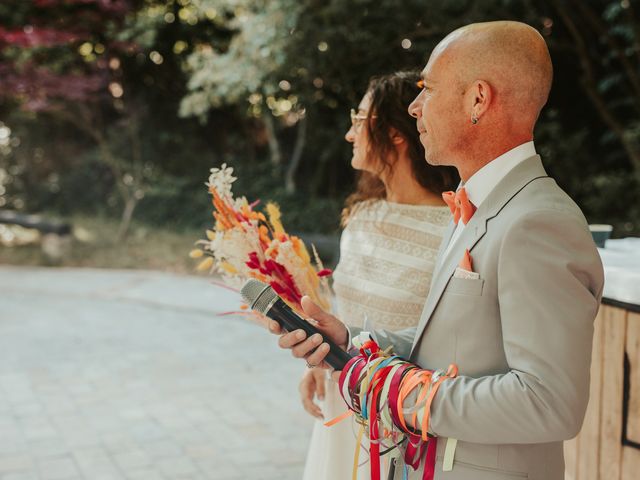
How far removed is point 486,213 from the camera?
1465mm

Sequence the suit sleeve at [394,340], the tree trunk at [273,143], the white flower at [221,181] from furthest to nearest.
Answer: the tree trunk at [273,143], the white flower at [221,181], the suit sleeve at [394,340]

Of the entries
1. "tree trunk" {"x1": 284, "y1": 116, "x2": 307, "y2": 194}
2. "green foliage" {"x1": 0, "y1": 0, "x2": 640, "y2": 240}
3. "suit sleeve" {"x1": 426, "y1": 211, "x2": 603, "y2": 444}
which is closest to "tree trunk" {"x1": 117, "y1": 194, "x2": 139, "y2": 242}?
"green foliage" {"x1": 0, "y1": 0, "x2": 640, "y2": 240}

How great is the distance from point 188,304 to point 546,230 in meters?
7.60

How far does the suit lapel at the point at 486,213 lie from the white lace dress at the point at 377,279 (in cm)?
84

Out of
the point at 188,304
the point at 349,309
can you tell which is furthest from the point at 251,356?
the point at 349,309

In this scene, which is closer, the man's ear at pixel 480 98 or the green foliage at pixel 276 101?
the man's ear at pixel 480 98

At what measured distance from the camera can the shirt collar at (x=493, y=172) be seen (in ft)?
4.81

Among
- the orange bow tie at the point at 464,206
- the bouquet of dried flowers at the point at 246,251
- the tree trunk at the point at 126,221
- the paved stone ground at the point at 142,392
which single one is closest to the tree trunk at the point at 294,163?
the tree trunk at the point at 126,221

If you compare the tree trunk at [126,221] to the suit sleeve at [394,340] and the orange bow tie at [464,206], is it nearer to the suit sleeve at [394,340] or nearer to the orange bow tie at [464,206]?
the suit sleeve at [394,340]

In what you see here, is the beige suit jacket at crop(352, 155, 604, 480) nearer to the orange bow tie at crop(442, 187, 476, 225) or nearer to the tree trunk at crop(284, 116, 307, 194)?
the orange bow tie at crop(442, 187, 476, 225)

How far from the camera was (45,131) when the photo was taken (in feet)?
49.4

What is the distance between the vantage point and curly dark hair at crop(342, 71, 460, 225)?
94.4 inches

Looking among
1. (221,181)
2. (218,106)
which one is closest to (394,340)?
(221,181)

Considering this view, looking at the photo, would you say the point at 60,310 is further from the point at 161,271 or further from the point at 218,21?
the point at 218,21
